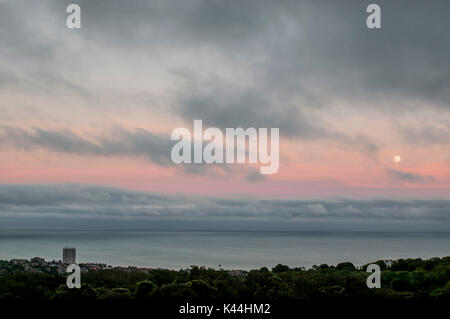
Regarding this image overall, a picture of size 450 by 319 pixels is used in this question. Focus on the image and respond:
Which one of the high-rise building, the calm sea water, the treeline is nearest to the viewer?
the treeline

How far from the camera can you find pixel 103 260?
43.6 metres
